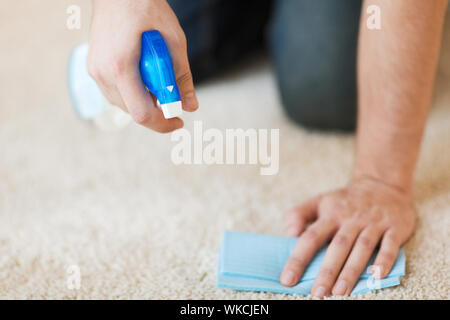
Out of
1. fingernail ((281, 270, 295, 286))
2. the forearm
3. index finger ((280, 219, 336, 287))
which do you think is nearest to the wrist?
the forearm

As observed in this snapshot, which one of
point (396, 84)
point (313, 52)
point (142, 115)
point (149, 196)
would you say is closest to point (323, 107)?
point (313, 52)

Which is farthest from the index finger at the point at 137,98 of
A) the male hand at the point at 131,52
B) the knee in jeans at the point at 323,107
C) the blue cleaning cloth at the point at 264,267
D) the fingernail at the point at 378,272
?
the knee in jeans at the point at 323,107

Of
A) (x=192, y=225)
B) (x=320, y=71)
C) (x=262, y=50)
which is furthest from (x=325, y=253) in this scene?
(x=262, y=50)

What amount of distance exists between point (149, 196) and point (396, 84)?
44 cm

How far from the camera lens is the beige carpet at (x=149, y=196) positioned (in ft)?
1.99

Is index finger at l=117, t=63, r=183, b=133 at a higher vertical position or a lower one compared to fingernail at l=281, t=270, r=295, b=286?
higher

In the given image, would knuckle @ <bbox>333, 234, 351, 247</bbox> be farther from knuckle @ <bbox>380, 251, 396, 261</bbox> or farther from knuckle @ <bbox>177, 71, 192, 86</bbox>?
knuckle @ <bbox>177, 71, 192, 86</bbox>

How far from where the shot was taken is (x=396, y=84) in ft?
2.09

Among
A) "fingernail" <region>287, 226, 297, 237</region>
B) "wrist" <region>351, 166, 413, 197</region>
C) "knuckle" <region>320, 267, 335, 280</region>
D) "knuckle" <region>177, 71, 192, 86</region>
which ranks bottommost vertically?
"knuckle" <region>320, 267, 335, 280</region>

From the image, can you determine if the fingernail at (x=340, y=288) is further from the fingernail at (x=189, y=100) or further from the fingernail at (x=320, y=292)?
the fingernail at (x=189, y=100)

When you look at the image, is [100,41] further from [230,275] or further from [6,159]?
[6,159]

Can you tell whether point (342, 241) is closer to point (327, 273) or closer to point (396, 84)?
point (327, 273)

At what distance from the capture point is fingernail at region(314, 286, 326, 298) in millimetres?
548
